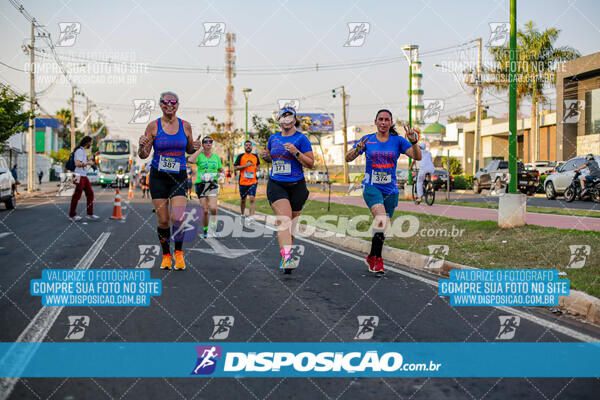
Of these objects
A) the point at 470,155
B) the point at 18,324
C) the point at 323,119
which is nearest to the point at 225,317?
the point at 18,324

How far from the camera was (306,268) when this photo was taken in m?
7.88

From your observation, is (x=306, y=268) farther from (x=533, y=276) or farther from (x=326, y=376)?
(x=326, y=376)

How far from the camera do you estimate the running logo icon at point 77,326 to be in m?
4.48

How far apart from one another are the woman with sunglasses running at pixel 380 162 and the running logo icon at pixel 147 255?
2.97 metres

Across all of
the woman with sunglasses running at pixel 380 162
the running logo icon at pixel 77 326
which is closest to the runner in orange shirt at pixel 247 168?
the woman with sunglasses running at pixel 380 162

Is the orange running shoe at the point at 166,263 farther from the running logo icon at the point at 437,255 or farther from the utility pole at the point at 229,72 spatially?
the utility pole at the point at 229,72

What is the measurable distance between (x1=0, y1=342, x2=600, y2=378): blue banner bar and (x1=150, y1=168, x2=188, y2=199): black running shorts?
10.8ft

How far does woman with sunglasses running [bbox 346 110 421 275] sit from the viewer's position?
24.8 feet

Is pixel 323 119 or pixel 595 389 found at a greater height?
pixel 323 119

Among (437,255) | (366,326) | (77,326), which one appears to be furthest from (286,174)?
(77,326)

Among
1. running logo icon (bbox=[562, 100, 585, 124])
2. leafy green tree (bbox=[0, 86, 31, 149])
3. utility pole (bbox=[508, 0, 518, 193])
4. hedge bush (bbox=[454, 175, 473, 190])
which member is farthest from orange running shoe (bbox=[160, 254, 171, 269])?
running logo icon (bbox=[562, 100, 585, 124])

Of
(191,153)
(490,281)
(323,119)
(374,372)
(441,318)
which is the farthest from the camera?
(323,119)

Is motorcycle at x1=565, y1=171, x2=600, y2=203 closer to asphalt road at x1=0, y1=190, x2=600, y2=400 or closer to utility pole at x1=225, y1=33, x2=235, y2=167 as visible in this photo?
asphalt road at x1=0, y1=190, x2=600, y2=400

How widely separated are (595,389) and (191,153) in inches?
214
